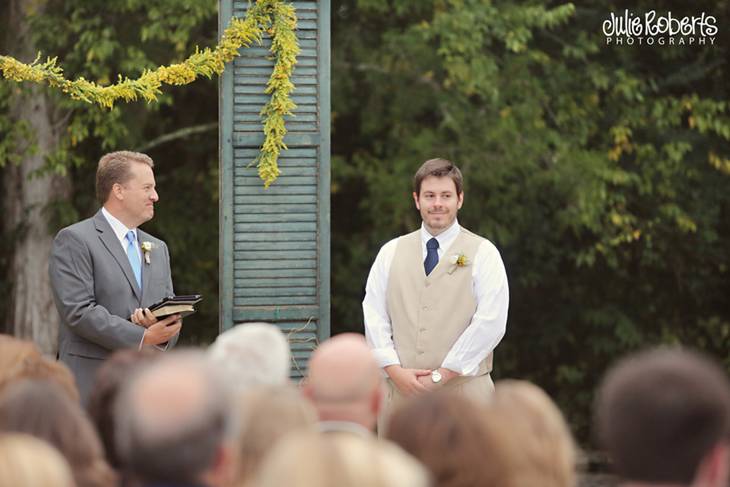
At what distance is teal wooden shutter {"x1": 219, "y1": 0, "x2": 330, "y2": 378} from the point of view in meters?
6.08

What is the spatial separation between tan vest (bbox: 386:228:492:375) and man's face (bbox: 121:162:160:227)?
1117mm

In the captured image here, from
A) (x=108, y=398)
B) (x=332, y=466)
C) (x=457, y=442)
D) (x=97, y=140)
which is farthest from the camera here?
(x=97, y=140)

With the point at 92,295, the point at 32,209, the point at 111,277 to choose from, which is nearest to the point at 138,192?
the point at 111,277

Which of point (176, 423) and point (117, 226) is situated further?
point (117, 226)

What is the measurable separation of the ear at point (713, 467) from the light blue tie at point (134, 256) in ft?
12.1

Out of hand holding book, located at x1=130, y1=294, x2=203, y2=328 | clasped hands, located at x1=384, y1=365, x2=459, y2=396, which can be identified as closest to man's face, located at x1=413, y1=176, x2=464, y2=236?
clasped hands, located at x1=384, y1=365, x2=459, y2=396

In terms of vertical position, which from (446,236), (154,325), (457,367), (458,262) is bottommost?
(457,367)

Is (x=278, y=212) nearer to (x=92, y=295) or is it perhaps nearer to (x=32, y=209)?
(x=92, y=295)

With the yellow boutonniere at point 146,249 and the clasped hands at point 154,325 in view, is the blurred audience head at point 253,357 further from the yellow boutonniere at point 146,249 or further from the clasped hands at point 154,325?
the yellow boutonniere at point 146,249

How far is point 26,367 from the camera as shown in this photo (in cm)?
379

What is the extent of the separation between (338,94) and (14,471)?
351 inches

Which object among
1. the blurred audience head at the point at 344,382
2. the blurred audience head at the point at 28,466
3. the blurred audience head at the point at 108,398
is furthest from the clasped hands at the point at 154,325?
the blurred audience head at the point at 28,466

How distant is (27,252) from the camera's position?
34.9 feet

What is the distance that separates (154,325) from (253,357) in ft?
6.86
